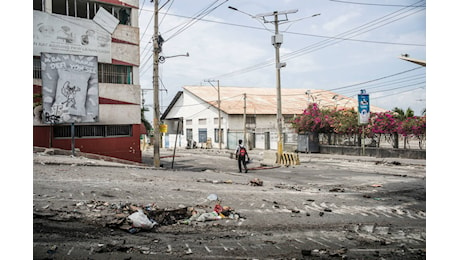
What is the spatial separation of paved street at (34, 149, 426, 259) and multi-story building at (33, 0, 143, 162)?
2615 millimetres

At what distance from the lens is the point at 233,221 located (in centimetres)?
714

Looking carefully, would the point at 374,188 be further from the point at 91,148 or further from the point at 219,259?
the point at 91,148

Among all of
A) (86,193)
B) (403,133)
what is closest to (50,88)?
(86,193)

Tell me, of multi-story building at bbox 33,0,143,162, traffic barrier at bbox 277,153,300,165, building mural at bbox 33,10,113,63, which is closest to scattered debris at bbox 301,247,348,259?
multi-story building at bbox 33,0,143,162

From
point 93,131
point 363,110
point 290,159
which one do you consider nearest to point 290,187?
point 290,159

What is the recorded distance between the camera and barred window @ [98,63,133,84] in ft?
65.1

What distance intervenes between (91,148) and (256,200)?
12802 mm

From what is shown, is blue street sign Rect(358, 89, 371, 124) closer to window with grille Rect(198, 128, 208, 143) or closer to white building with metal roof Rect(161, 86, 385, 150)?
white building with metal roof Rect(161, 86, 385, 150)

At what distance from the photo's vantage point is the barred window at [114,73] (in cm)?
1983

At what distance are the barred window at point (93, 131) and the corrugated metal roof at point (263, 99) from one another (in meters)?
22.5

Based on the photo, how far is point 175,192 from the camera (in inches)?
366

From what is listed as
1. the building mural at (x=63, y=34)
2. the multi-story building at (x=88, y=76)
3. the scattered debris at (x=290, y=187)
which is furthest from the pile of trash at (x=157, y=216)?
the building mural at (x=63, y=34)

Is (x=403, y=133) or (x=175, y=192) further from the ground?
(x=403, y=133)

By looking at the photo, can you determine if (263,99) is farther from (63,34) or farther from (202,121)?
(63,34)
